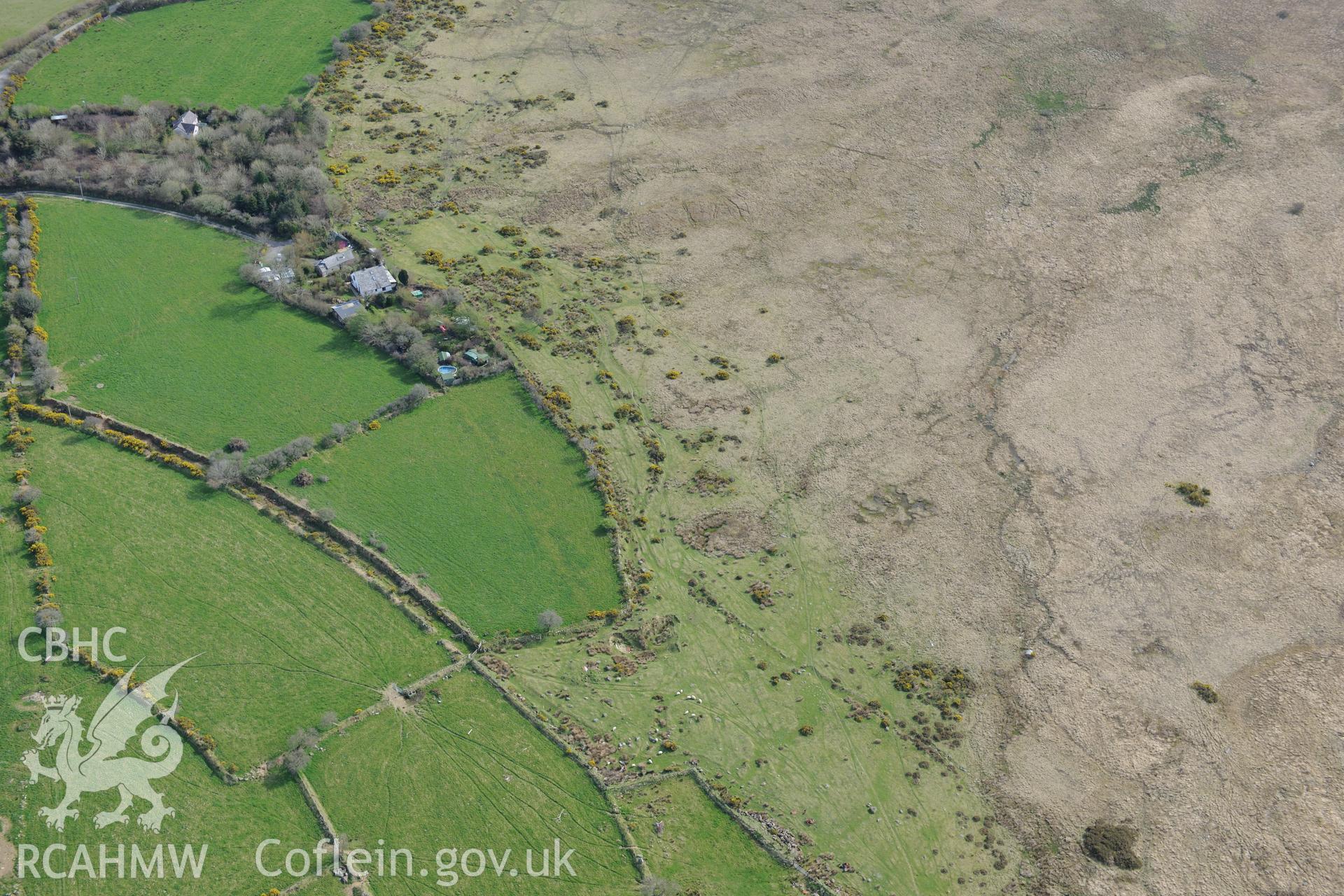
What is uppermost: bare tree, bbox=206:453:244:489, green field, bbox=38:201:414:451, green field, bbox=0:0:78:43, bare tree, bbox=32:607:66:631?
green field, bbox=0:0:78:43

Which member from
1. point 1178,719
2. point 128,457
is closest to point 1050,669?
point 1178,719

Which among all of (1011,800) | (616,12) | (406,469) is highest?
(616,12)

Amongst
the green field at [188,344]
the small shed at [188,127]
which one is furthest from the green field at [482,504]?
→ the small shed at [188,127]

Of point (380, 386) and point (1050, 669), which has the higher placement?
point (380, 386)

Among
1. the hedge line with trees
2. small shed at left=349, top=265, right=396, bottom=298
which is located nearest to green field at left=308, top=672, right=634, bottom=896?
small shed at left=349, top=265, right=396, bottom=298

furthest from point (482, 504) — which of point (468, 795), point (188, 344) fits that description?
point (188, 344)

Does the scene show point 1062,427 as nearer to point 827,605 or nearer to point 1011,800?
point 827,605

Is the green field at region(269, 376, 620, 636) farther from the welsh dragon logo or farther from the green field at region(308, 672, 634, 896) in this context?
the welsh dragon logo
